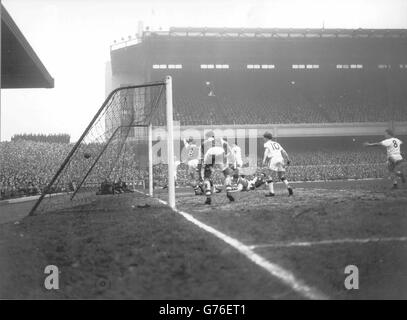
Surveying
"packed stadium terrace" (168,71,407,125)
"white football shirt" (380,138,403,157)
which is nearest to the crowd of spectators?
"packed stadium terrace" (168,71,407,125)

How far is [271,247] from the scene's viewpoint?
9.11 ft

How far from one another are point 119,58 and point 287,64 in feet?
27.6

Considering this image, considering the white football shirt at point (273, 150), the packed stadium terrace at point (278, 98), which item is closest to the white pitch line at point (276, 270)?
the white football shirt at point (273, 150)

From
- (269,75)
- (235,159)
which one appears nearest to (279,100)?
(269,75)

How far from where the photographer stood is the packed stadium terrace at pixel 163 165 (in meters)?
8.59

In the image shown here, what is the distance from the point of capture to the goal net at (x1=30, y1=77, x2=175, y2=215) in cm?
544

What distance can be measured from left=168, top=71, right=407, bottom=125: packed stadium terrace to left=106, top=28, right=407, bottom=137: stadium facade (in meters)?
0.04

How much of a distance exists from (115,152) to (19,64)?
190 inches

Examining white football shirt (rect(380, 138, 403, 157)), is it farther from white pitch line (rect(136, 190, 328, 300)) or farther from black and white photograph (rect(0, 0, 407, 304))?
white pitch line (rect(136, 190, 328, 300))

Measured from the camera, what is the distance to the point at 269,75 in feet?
60.6

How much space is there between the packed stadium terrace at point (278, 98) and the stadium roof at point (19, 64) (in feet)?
27.1

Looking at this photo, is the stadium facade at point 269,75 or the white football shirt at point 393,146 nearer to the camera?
the white football shirt at point 393,146

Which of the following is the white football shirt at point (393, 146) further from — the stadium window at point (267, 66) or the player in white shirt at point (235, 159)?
the stadium window at point (267, 66)

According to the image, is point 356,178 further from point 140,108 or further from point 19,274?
point 19,274
